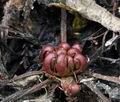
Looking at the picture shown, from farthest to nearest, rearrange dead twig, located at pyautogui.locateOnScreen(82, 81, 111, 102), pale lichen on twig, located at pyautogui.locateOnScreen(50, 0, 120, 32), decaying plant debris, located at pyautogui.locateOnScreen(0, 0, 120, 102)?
1. pale lichen on twig, located at pyautogui.locateOnScreen(50, 0, 120, 32)
2. decaying plant debris, located at pyautogui.locateOnScreen(0, 0, 120, 102)
3. dead twig, located at pyautogui.locateOnScreen(82, 81, 111, 102)

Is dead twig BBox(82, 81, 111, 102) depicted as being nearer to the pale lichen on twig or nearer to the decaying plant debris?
the decaying plant debris

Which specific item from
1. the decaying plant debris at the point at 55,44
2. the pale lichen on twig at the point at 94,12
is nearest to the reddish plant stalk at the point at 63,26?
the decaying plant debris at the point at 55,44

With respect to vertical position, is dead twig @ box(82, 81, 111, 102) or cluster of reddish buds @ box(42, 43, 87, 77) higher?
cluster of reddish buds @ box(42, 43, 87, 77)

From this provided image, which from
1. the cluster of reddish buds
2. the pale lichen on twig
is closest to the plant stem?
the pale lichen on twig

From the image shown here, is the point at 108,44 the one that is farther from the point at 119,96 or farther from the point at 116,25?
the point at 119,96

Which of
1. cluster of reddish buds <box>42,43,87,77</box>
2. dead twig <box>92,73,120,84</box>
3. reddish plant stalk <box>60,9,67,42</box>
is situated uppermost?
reddish plant stalk <box>60,9,67,42</box>

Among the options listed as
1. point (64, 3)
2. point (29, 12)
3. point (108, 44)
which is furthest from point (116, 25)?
point (29, 12)
